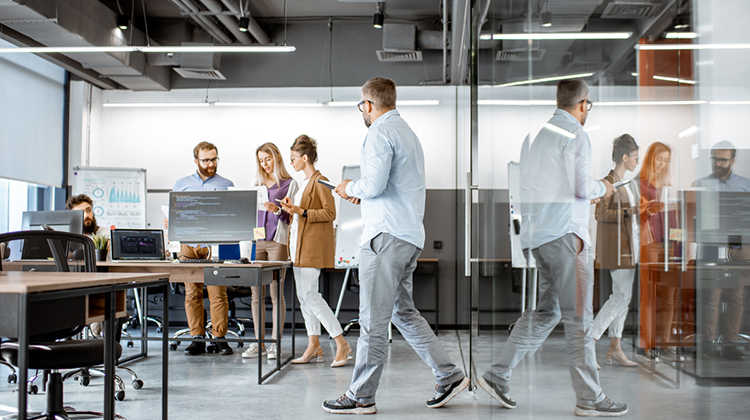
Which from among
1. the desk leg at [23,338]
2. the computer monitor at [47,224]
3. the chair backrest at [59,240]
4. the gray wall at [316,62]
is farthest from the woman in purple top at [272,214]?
the desk leg at [23,338]

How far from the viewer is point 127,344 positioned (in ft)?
16.0

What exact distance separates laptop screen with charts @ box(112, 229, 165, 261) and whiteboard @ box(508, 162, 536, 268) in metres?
3.22

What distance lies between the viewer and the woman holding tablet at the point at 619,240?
83 centimetres

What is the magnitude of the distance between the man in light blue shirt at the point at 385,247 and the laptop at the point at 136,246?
79.8 inches

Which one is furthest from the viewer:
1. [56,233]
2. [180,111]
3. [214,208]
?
[180,111]

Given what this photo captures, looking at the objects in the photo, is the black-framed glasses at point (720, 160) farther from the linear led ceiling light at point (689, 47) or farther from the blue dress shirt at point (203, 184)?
the blue dress shirt at point (203, 184)

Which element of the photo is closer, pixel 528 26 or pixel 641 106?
pixel 641 106

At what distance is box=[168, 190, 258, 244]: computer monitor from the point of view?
4152mm

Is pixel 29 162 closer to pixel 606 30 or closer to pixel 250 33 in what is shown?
pixel 250 33

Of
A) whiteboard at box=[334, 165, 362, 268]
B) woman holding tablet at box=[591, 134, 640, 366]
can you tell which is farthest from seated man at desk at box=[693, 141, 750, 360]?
A: whiteboard at box=[334, 165, 362, 268]

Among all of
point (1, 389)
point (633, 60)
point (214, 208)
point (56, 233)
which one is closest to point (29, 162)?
point (214, 208)

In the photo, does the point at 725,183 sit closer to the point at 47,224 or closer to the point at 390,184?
the point at 390,184

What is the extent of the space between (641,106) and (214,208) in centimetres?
373

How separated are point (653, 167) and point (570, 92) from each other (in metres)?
0.29
